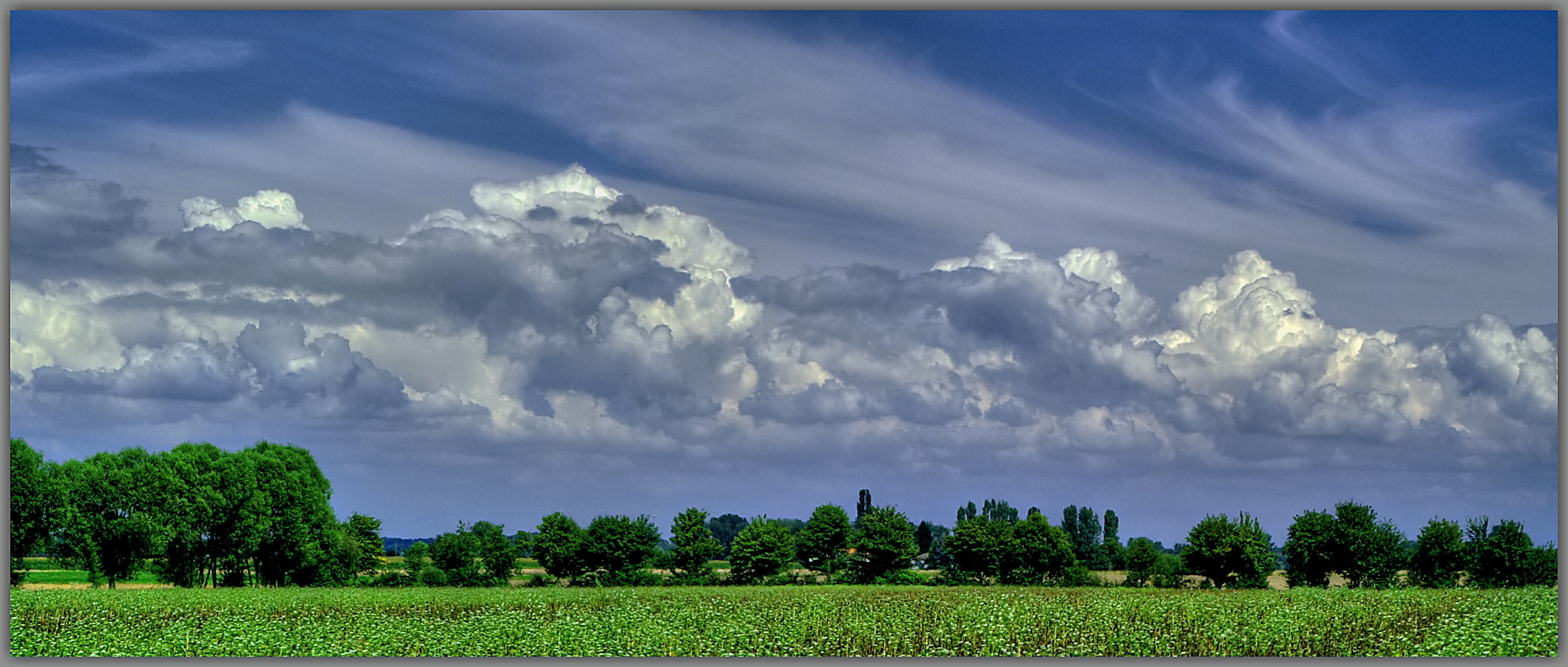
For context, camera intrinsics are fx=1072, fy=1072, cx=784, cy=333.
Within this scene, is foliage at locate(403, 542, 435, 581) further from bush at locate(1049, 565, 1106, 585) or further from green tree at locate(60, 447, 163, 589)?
bush at locate(1049, 565, 1106, 585)

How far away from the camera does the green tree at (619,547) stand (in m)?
59.6

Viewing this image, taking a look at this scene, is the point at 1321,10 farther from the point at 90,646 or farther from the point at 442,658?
the point at 90,646

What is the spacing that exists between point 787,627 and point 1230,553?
1406 inches

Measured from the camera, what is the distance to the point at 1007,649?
26.8 meters

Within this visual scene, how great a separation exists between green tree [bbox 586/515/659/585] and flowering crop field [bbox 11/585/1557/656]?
22.2m

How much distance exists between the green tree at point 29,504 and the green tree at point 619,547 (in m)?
25.3

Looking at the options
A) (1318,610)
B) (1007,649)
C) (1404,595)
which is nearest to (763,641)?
(1007,649)

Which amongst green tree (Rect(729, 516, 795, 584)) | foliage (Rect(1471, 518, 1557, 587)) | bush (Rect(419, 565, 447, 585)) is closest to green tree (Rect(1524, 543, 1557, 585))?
foliage (Rect(1471, 518, 1557, 587))

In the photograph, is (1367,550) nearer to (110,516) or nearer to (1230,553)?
(1230,553)

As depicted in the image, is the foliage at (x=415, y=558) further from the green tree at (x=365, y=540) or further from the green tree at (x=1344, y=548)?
the green tree at (x=1344, y=548)

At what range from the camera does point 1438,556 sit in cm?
5191

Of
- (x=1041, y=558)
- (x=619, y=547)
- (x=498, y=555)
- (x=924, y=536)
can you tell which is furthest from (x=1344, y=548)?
(x=924, y=536)

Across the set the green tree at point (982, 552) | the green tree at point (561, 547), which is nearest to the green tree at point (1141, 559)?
the green tree at point (982, 552)

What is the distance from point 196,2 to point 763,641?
61.9 feet
